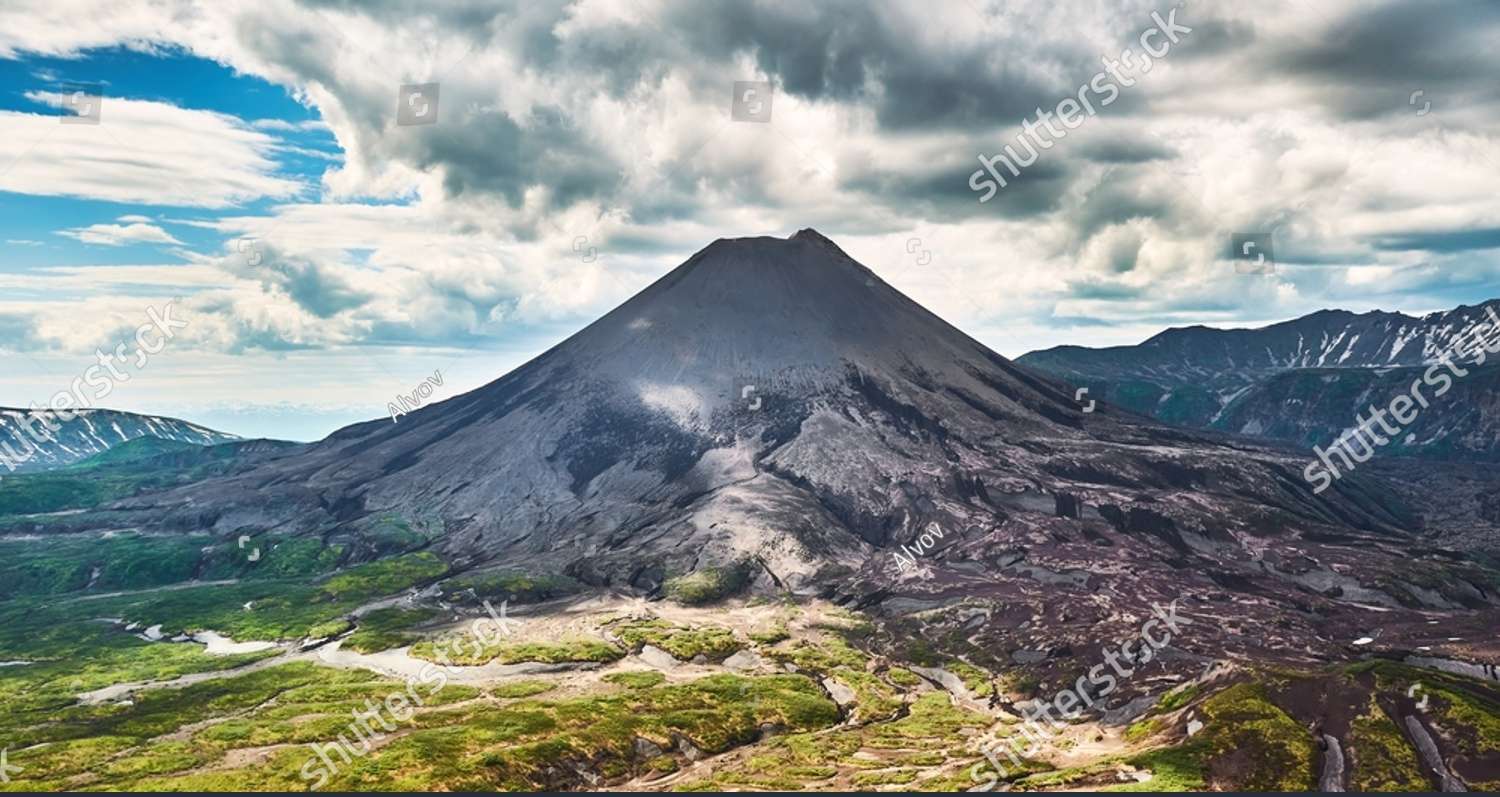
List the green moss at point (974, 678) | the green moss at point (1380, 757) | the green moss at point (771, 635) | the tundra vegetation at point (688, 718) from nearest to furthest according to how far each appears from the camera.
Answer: the green moss at point (1380, 757) → the tundra vegetation at point (688, 718) → the green moss at point (974, 678) → the green moss at point (771, 635)

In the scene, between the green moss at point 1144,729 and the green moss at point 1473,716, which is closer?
the green moss at point 1473,716

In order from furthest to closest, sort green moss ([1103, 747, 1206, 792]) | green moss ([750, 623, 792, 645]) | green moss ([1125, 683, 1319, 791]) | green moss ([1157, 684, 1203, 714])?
1. green moss ([750, 623, 792, 645])
2. green moss ([1157, 684, 1203, 714])
3. green moss ([1125, 683, 1319, 791])
4. green moss ([1103, 747, 1206, 792])

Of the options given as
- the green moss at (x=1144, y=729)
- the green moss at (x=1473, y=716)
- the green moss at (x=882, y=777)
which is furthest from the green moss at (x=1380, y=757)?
the green moss at (x=882, y=777)

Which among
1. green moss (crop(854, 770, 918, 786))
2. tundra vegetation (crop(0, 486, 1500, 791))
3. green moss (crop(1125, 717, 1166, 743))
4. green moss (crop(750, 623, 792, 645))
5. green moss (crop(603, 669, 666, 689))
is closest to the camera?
tundra vegetation (crop(0, 486, 1500, 791))

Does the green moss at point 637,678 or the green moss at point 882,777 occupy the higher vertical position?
the green moss at point 882,777

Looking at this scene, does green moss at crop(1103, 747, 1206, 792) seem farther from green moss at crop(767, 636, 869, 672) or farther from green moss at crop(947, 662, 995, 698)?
green moss at crop(767, 636, 869, 672)

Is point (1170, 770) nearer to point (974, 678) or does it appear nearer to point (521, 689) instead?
point (974, 678)

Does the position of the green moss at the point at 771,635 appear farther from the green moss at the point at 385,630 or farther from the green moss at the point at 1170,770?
the green moss at the point at 1170,770

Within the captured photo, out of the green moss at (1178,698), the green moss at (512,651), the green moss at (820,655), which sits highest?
the green moss at (1178,698)

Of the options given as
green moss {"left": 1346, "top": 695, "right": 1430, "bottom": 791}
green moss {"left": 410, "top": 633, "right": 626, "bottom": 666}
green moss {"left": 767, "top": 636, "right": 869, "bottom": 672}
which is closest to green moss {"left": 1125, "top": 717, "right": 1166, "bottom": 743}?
green moss {"left": 1346, "top": 695, "right": 1430, "bottom": 791}

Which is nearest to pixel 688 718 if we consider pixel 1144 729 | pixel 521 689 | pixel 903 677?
pixel 521 689

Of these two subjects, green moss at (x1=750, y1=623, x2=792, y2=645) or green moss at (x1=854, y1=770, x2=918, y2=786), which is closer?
green moss at (x1=854, y1=770, x2=918, y2=786)

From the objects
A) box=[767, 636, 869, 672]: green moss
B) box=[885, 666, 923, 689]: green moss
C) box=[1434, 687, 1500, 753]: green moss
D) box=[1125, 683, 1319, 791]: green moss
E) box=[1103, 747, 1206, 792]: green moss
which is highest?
box=[1434, 687, 1500, 753]: green moss
